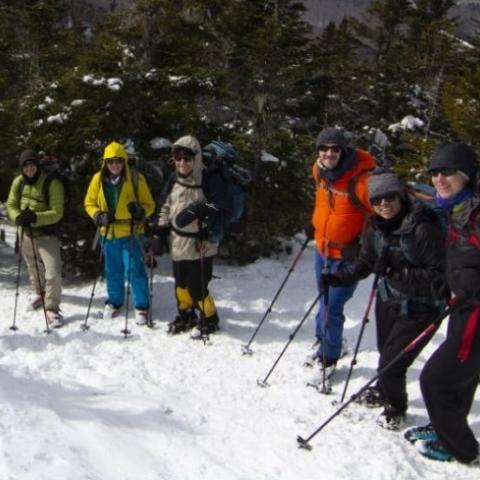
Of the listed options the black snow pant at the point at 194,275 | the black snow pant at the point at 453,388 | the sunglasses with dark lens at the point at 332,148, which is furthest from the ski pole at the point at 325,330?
the black snow pant at the point at 194,275

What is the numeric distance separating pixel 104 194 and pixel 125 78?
2.60 m

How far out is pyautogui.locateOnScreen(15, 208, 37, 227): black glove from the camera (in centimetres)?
653

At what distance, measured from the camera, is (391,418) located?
4.42 meters

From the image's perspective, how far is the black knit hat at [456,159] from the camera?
340 centimetres

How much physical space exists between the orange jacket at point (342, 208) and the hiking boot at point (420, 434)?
1.82 m

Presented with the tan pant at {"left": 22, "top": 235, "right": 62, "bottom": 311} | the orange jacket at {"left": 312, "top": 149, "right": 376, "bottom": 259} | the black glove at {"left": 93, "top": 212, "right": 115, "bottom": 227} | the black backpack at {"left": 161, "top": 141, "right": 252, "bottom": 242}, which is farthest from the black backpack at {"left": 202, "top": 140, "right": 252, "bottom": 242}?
the tan pant at {"left": 22, "top": 235, "right": 62, "bottom": 311}

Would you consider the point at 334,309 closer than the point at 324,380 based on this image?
No

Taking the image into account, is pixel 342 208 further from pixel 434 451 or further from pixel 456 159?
pixel 434 451

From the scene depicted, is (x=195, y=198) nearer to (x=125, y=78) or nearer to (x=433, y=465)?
(x=125, y=78)

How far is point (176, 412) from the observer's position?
445cm

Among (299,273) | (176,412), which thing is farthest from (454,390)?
(299,273)

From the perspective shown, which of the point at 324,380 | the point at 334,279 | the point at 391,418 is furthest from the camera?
the point at 324,380

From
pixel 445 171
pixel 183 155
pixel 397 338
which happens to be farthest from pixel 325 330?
pixel 183 155

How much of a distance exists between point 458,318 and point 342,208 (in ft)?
5.99
